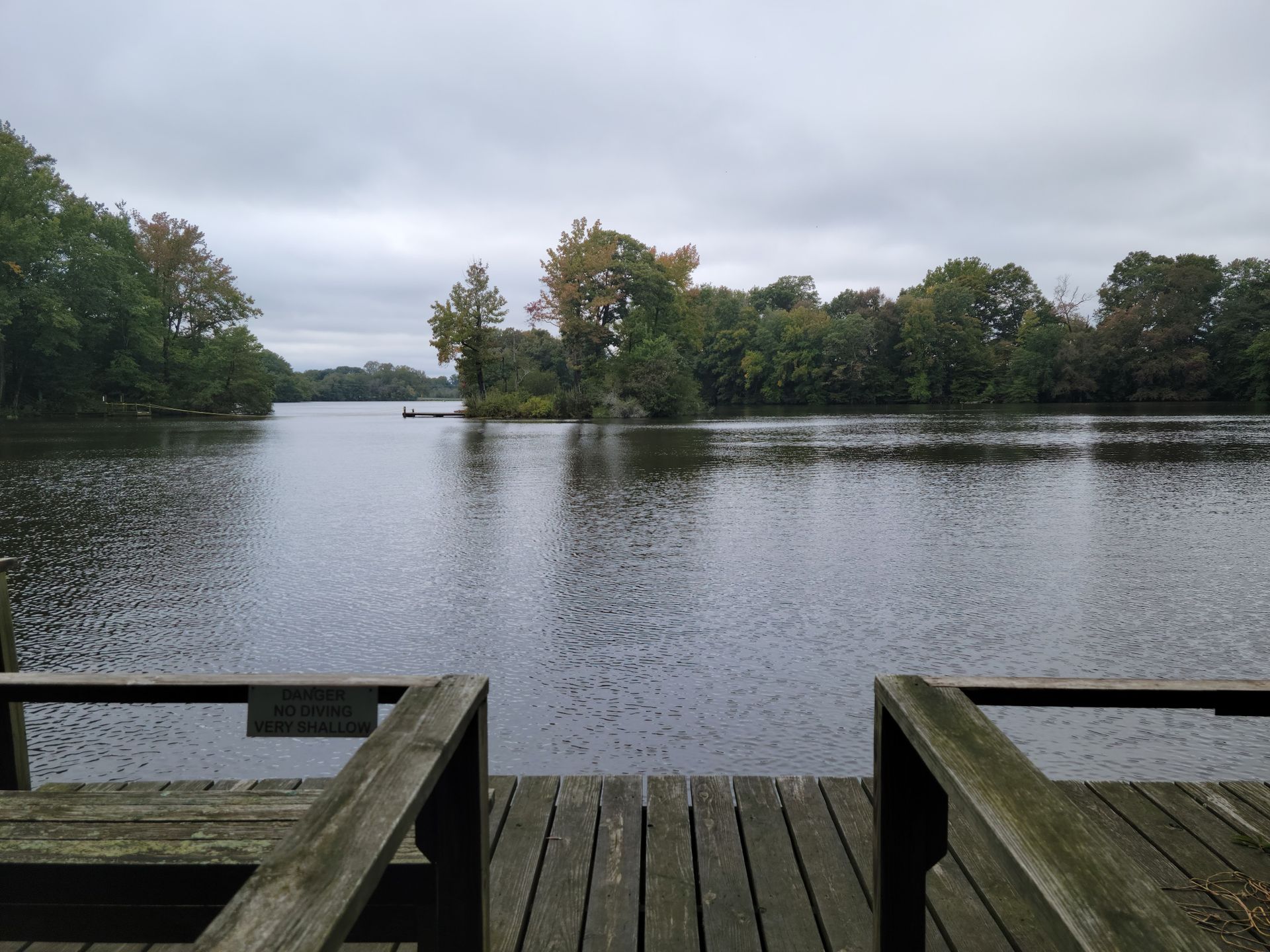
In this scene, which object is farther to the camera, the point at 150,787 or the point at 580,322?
the point at 580,322

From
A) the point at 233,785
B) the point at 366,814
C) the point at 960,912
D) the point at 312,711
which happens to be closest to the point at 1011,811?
the point at 366,814

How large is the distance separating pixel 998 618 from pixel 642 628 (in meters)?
2.77

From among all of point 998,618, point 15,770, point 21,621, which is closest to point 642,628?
point 998,618

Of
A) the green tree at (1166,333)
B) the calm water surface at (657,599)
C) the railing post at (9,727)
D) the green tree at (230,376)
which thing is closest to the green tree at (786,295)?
the green tree at (1166,333)

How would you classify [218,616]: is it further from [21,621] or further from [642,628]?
[642,628]

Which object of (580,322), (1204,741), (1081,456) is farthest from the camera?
(580,322)

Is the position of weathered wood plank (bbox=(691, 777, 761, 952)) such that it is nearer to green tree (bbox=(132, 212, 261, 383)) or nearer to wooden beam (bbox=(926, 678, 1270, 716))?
wooden beam (bbox=(926, 678, 1270, 716))

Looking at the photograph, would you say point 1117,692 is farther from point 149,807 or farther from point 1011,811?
point 149,807

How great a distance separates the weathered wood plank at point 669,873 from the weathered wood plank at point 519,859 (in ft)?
1.16

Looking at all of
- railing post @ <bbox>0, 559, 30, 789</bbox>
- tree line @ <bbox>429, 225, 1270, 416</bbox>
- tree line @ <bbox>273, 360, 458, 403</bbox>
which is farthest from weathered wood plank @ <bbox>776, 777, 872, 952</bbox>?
tree line @ <bbox>273, 360, 458, 403</bbox>

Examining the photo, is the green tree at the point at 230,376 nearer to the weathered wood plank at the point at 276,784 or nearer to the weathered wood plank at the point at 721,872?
the weathered wood plank at the point at 276,784

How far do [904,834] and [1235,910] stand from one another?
141 cm

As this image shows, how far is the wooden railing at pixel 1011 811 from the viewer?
927 millimetres

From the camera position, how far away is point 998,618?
21.6ft
